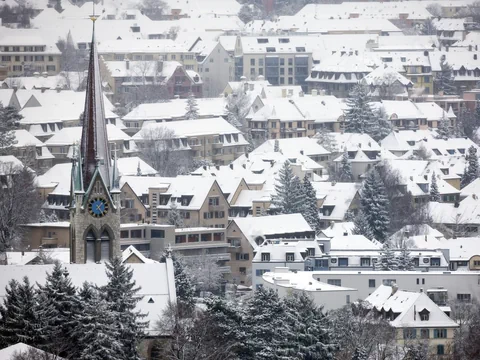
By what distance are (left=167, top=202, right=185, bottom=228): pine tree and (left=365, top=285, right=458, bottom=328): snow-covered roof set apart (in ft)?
76.0

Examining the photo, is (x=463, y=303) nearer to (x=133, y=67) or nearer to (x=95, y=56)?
(x=95, y=56)

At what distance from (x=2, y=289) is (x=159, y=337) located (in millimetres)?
5019

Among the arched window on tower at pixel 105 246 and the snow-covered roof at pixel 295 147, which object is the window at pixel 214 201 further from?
the arched window on tower at pixel 105 246

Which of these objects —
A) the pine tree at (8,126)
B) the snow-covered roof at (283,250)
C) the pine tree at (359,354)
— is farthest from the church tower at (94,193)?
the pine tree at (8,126)

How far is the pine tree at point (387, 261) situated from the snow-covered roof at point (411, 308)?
11100 millimetres

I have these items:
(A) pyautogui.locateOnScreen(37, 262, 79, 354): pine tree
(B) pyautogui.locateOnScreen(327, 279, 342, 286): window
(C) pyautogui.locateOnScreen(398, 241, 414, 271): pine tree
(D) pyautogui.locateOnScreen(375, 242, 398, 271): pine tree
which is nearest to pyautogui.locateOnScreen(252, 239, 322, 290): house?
(D) pyautogui.locateOnScreen(375, 242, 398, 271): pine tree

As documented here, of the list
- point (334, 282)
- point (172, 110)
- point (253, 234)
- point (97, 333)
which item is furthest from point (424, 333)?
point (172, 110)

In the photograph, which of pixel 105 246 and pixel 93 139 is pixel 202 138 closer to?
pixel 93 139

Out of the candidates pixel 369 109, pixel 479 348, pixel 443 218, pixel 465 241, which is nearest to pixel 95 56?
pixel 479 348

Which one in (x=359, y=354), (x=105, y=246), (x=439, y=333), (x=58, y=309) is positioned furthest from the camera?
(x=439, y=333)

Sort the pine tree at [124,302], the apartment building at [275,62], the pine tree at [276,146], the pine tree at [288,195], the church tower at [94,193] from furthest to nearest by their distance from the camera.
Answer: the apartment building at [275,62]
the pine tree at [276,146]
the pine tree at [288,195]
the church tower at [94,193]
the pine tree at [124,302]

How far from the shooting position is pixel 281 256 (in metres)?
106

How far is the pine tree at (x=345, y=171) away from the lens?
139 metres

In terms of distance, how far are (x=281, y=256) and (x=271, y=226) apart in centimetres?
767
